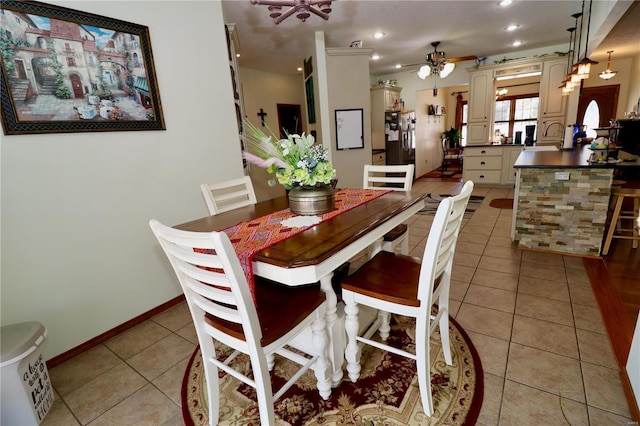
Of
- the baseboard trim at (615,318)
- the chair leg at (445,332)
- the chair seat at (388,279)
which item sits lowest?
the baseboard trim at (615,318)

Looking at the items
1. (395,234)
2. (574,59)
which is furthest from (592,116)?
(395,234)

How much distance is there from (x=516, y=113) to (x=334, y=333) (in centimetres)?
966

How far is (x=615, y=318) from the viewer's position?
6.29 ft

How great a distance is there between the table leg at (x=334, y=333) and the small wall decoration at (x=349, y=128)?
11.1 ft

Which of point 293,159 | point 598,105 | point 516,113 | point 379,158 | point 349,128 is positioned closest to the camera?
point 293,159

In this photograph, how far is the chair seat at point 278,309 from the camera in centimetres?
116

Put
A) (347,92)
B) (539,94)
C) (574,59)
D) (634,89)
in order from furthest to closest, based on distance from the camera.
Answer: (634,89) < (539,94) < (574,59) < (347,92)

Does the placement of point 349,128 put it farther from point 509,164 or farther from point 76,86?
point 509,164

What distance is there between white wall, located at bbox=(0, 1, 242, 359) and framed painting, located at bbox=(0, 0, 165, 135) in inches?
2.6

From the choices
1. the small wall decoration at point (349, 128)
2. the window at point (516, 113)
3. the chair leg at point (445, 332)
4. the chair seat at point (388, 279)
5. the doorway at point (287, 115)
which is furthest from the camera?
the window at point (516, 113)

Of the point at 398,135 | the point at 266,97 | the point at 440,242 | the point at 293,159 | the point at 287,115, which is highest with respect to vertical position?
the point at 266,97

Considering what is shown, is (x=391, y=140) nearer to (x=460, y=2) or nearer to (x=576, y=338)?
(x=460, y=2)

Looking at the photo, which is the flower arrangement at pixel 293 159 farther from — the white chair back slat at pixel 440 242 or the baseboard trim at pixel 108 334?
the baseboard trim at pixel 108 334

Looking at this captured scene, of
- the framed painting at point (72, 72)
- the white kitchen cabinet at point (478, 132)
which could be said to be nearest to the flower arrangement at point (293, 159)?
the framed painting at point (72, 72)
